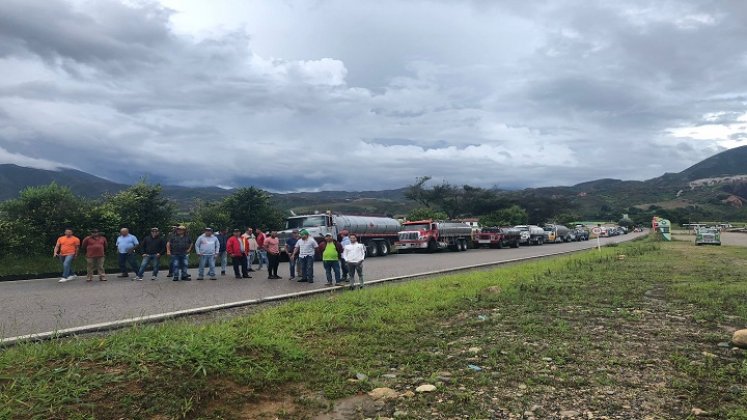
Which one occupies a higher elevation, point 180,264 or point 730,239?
point 180,264

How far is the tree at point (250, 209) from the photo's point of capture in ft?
104

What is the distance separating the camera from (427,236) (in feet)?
114

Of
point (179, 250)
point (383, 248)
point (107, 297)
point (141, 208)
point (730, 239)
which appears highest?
point (141, 208)

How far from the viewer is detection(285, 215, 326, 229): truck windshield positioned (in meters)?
27.0

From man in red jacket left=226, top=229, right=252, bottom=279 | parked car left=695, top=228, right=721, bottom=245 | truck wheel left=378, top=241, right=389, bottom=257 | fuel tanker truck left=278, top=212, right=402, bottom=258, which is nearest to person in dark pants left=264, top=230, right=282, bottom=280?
man in red jacket left=226, top=229, right=252, bottom=279

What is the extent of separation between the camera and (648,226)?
425 ft

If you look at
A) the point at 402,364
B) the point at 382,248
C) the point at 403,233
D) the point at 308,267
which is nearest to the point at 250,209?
the point at 382,248

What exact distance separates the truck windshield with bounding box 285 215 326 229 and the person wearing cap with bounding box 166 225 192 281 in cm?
1052

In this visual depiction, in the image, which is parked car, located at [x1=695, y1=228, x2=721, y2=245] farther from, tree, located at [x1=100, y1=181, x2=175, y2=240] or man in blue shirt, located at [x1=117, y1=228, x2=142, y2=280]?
man in blue shirt, located at [x1=117, y1=228, x2=142, y2=280]

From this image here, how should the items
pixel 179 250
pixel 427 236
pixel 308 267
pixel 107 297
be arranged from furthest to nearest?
pixel 427 236, pixel 179 250, pixel 308 267, pixel 107 297

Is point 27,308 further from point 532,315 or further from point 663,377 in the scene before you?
point 663,377

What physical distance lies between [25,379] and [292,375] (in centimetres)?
239

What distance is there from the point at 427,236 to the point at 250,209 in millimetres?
11552

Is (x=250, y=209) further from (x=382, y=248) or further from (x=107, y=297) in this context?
(x=107, y=297)
